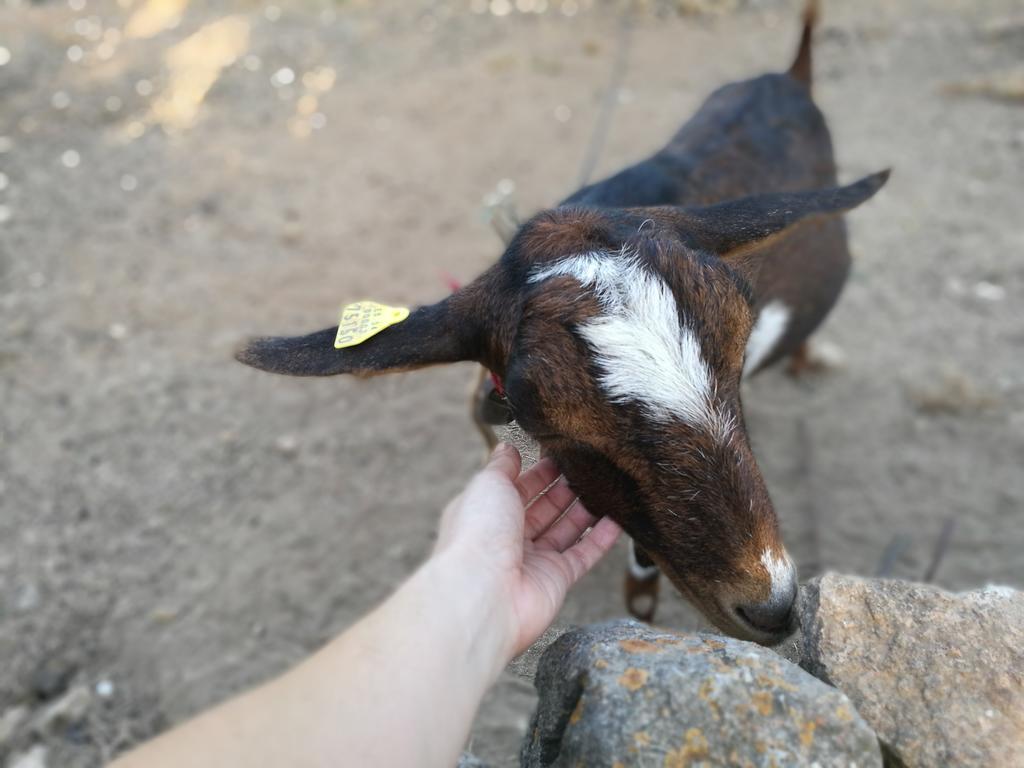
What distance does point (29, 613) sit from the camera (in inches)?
148

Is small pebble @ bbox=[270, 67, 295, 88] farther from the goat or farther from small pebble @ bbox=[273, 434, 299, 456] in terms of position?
the goat

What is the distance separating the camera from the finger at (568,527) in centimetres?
241

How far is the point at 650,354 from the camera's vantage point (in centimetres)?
208

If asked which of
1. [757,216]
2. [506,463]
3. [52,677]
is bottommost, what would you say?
[52,677]

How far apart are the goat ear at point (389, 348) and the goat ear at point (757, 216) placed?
79 cm

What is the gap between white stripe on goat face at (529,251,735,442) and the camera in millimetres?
2057

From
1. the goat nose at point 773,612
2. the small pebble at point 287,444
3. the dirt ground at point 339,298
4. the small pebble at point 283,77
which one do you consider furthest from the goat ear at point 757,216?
the small pebble at point 283,77

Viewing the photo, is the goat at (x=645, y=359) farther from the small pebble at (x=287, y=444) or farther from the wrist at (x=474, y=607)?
the small pebble at (x=287, y=444)

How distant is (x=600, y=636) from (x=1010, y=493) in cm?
340

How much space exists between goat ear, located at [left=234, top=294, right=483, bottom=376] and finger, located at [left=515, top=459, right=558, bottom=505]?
42cm

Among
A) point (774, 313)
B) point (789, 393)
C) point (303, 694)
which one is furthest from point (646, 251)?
point (789, 393)

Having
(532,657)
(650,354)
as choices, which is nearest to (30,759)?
(532,657)

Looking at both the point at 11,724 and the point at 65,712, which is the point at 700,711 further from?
the point at 11,724

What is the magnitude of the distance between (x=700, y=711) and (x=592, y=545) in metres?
0.77
